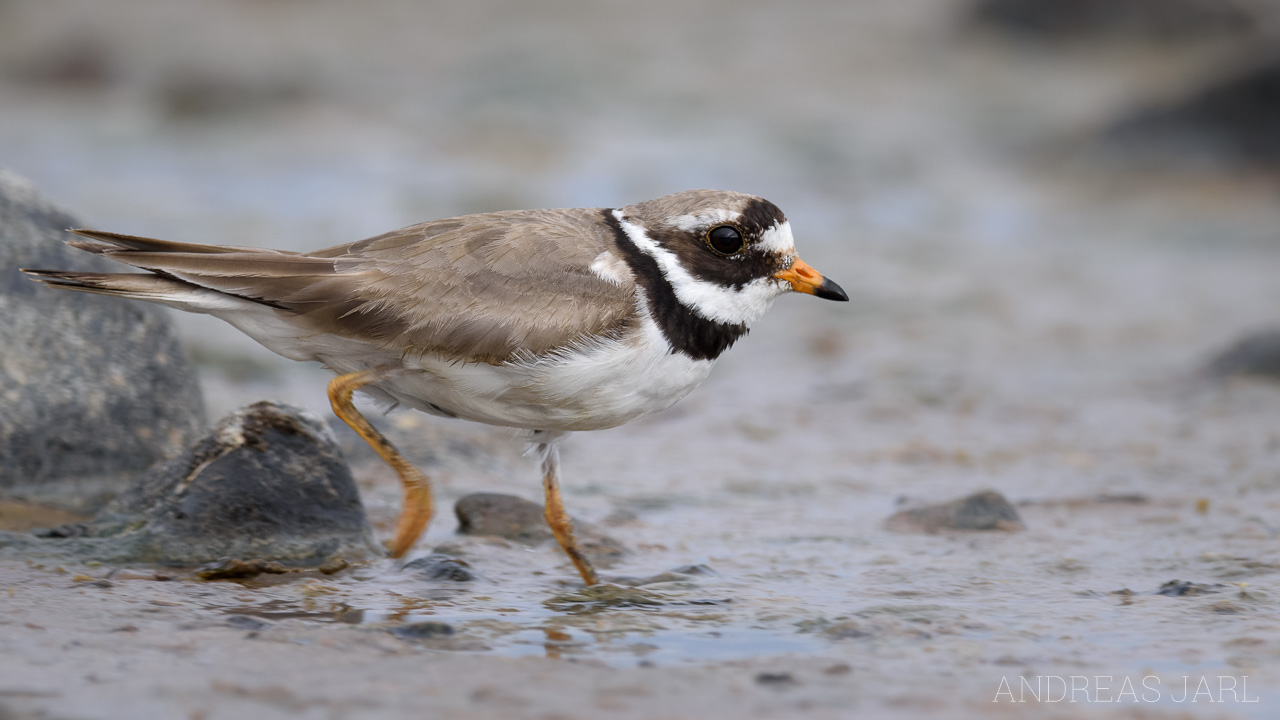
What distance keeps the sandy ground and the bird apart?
759mm

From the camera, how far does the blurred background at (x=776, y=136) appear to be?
1244cm

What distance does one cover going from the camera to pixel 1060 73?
845 inches

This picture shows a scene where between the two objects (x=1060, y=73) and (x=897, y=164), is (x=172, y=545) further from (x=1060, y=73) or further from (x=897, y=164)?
(x=1060, y=73)

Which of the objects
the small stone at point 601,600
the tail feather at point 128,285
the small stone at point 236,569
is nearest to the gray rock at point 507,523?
the small stone at point 601,600

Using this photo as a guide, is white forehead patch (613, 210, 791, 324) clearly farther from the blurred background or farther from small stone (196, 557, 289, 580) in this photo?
the blurred background

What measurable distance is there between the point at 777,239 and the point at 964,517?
5.75 ft

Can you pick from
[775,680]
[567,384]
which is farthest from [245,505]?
[775,680]

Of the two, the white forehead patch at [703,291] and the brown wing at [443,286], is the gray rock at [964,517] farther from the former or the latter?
the brown wing at [443,286]

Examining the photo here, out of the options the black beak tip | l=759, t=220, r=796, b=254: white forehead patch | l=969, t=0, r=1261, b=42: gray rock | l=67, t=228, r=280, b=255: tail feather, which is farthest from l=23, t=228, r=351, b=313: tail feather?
l=969, t=0, r=1261, b=42: gray rock

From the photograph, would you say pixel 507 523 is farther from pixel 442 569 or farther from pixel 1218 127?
→ pixel 1218 127

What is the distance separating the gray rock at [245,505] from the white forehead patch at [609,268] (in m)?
1.41

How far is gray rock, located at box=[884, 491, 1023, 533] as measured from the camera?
631 centimetres

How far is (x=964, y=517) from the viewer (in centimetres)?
633

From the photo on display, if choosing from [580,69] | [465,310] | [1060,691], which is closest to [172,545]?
[465,310]
